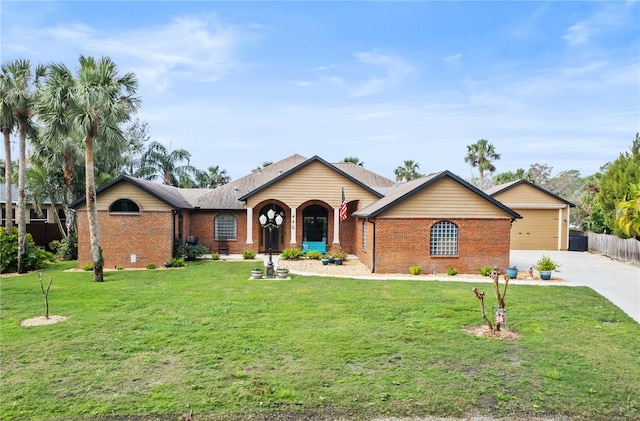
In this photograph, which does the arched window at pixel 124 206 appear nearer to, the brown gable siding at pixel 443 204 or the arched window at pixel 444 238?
the brown gable siding at pixel 443 204

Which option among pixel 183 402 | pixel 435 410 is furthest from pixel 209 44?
pixel 435 410

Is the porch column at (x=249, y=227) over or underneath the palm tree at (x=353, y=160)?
underneath

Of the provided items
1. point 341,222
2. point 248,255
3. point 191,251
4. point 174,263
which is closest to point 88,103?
point 174,263

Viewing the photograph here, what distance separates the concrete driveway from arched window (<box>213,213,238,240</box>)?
16.5 meters

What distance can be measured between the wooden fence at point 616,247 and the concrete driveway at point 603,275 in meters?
0.44

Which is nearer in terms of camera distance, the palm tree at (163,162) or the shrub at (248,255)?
the shrub at (248,255)

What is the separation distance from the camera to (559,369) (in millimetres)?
7148

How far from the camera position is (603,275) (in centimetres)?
1856

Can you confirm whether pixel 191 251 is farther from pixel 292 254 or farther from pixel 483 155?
pixel 483 155

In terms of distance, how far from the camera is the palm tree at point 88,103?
15086 mm

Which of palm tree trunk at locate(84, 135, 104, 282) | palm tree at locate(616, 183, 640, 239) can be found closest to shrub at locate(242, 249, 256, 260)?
palm tree trunk at locate(84, 135, 104, 282)

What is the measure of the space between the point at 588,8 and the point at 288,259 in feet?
55.4

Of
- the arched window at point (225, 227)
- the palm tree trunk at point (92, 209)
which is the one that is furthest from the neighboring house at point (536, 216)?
the palm tree trunk at point (92, 209)

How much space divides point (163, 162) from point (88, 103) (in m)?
24.6
